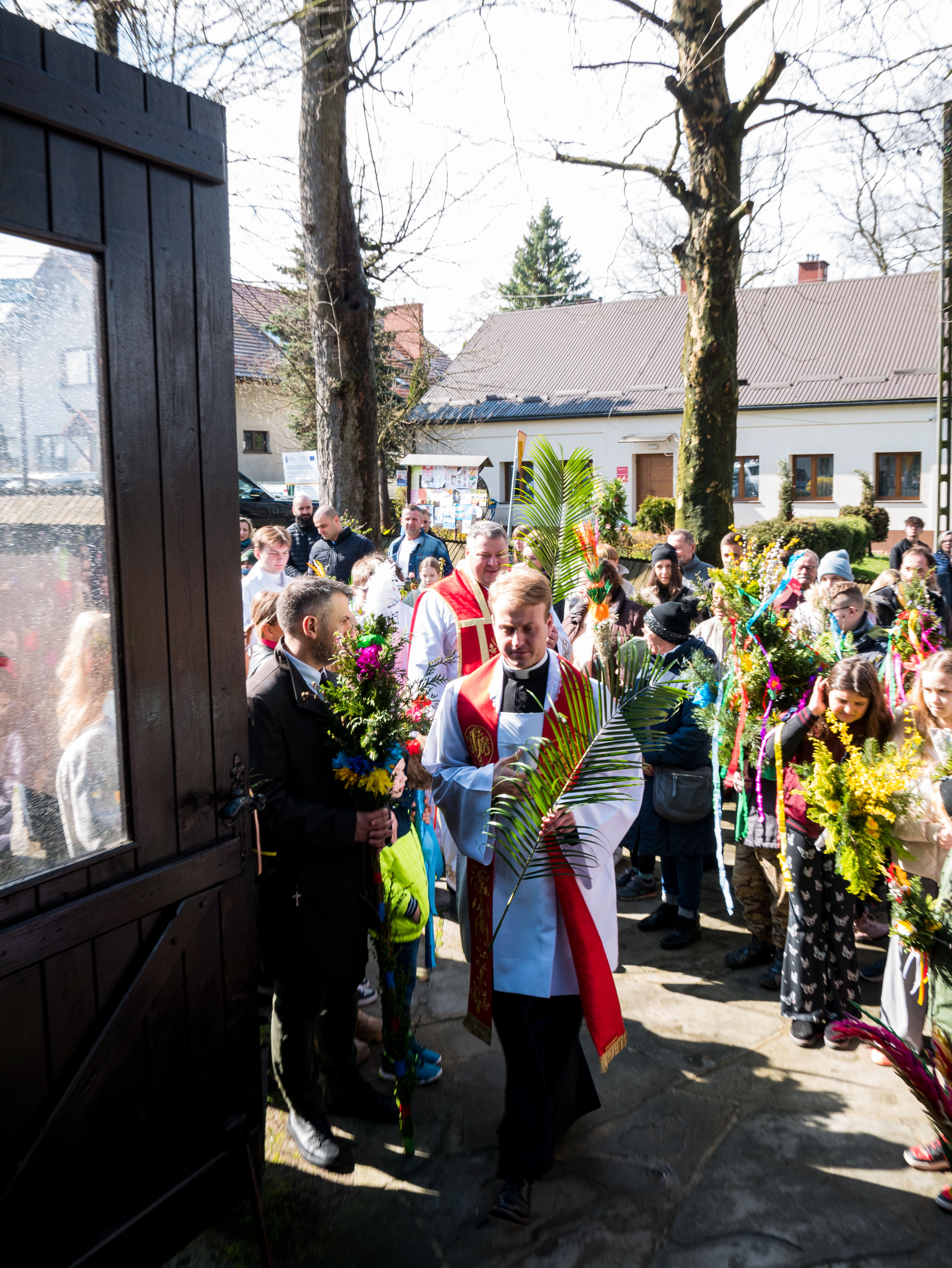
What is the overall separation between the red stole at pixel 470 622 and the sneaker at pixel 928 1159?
10.1ft

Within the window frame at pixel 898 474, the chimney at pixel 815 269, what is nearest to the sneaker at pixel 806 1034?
the window frame at pixel 898 474

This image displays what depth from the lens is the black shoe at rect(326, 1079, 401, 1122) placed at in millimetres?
3705

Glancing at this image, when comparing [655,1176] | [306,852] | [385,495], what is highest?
[385,495]

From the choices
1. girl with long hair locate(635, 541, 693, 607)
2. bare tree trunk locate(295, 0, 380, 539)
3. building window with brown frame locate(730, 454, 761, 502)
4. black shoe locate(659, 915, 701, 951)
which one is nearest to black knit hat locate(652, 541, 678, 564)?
girl with long hair locate(635, 541, 693, 607)

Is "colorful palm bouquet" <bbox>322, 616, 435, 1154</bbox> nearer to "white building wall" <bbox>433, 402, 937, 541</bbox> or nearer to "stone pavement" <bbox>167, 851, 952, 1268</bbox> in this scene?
"stone pavement" <bbox>167, 851, 952, 1268</bbox>

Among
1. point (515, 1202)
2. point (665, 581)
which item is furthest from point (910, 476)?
point (515, 1202)

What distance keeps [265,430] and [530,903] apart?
32.5 metres

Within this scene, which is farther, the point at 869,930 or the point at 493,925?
the point at 869,930

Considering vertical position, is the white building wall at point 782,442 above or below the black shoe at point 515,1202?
above

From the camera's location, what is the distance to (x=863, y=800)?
3711mm

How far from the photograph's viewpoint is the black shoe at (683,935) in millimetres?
5199

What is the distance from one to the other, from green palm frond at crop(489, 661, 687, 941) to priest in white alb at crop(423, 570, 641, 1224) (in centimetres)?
3

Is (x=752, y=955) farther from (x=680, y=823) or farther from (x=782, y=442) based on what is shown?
(x=782, y=442)

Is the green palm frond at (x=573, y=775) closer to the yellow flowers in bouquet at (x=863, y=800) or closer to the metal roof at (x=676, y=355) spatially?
the yellow flowers in bouquet at (x=863, y=800)
